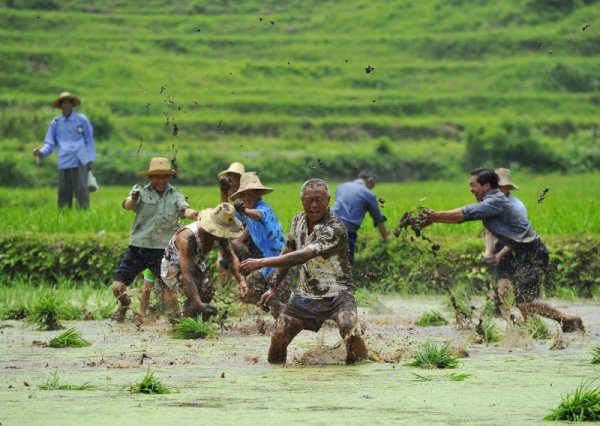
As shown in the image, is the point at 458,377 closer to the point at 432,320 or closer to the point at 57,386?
the point at 57,386

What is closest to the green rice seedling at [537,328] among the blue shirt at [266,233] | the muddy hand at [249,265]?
the blue shirt at [266,233]

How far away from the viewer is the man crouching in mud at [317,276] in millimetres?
9406

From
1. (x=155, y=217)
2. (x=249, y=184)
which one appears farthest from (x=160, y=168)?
(x=249, y=184)

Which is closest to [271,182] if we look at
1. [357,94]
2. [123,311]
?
[357,94]

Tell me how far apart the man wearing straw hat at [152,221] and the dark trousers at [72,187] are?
709cm

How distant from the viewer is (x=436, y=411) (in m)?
7.31

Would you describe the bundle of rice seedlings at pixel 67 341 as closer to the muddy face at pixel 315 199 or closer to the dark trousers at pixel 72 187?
the muddy face at pixel 315 199

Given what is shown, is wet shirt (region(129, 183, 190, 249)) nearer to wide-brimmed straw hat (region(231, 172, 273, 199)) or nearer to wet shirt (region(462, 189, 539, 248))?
wide-brimmed straw hat (region(231, 172, 273, 199))

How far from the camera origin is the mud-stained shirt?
950 cm

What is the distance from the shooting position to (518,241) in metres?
11.3

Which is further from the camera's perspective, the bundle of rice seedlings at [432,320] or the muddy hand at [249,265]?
the bundle of rice seedlings at [432,320]

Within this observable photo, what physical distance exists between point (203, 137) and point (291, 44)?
33.3 feet

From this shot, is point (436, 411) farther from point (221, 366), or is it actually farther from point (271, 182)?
point (271, 182)

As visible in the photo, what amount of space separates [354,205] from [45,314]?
13.4ft
